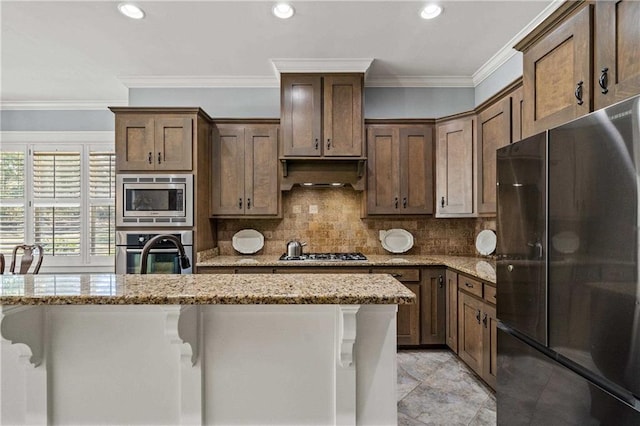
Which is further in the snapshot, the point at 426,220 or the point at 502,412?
the point at 426,220

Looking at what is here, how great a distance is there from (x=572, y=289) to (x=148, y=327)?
1681 millimetres

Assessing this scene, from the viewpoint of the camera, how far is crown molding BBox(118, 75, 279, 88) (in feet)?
12.0

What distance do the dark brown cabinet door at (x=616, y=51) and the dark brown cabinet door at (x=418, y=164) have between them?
2.13 m

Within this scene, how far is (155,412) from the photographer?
129 cm

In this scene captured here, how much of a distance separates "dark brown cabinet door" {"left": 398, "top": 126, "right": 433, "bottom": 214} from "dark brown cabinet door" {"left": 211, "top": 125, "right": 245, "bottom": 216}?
1684 millimetres

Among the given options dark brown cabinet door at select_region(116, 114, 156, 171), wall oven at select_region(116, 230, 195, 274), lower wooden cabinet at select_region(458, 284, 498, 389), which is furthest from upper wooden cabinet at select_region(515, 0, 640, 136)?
dark brown cabinet door at select_region(116, 114, 156, 171)

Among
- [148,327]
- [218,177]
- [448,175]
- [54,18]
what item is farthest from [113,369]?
[448,175]

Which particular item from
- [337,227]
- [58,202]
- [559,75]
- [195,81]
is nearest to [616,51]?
[559,75]

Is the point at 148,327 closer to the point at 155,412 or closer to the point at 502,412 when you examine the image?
the point at 155,412

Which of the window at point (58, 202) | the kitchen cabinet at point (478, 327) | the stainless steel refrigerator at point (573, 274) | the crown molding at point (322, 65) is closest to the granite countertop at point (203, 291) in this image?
the stainless steel refrigerator at point (573, 274)

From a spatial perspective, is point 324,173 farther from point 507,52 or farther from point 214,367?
point 214,367

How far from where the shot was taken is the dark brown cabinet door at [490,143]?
2.70m

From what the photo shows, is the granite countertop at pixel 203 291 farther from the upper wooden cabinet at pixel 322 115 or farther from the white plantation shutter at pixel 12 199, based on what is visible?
the white plantation shutter at pixel 12 199

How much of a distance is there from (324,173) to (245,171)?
2.71ft
